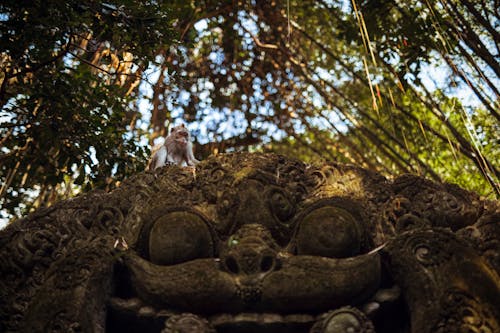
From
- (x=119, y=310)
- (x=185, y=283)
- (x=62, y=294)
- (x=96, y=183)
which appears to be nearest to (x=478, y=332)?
(x=185, y=283)

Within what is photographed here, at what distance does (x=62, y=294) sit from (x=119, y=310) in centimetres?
39

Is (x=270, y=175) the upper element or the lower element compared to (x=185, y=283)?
upper

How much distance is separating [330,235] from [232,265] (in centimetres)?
68

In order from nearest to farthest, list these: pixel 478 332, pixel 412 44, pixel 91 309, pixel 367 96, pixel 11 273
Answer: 1. pixel 478 332
2. pixel 91 309
3. pixel 11 273
4. pixel 412 44
5. pixel 367 96

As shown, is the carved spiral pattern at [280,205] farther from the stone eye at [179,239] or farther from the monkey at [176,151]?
the monkey at [176,151]

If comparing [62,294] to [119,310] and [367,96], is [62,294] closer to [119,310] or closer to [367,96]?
[119,310]

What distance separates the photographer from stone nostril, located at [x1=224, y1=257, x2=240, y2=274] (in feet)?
15.7

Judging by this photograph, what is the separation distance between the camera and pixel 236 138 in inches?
541

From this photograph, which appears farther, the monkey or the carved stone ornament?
the monkey

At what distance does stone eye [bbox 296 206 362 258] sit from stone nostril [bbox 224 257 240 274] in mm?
466

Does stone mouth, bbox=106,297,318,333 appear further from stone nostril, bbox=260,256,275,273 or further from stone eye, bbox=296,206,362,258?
stone eye, bbox=296,206,362,258

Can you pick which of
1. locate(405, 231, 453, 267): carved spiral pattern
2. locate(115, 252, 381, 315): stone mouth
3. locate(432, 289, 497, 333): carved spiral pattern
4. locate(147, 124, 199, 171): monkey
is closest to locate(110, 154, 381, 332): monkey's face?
locate(115, 252, 381, 315): stone mouth

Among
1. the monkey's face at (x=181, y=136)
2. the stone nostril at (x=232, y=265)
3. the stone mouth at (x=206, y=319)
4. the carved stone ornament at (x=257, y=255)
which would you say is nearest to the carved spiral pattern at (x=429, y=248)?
the carved stone ornament at (x=257, y=255)

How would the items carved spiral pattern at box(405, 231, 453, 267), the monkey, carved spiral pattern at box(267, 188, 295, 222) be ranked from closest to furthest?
carved spiral pattern at box(405, 231, 453, 267), carved spiral pattern at box(267, 188, 295, 222), the monkey
